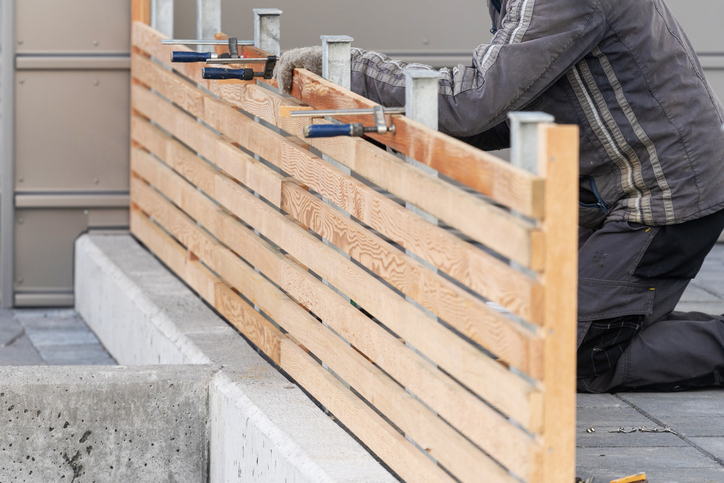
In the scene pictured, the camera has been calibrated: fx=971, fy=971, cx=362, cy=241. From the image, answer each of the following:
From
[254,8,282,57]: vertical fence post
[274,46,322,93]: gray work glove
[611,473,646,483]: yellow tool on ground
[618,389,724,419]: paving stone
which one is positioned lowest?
[618,389,724,419]: paving stone

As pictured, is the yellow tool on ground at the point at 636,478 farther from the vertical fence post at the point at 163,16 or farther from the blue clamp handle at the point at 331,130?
the vertical fence post at the point at 163,16

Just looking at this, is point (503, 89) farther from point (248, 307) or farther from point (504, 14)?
point (248, 307)

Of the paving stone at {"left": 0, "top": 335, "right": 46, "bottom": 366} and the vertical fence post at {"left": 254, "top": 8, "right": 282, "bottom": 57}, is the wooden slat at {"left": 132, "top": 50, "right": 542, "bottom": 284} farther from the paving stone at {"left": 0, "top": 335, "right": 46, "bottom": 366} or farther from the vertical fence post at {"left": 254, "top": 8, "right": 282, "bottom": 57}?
the paving stone at {"left": 0, "top": 335, "right": 46, "bottom": 366}

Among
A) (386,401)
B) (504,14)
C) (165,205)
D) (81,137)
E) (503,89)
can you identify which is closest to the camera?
(386,401)

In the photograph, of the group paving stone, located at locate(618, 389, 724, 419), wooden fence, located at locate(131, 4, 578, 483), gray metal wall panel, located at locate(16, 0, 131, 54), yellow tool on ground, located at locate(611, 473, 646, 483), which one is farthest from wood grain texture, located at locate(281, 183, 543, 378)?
gray metal wall panel, located at locate(16, 0, 131, 54)

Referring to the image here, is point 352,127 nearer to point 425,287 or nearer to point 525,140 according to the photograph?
point 425,287

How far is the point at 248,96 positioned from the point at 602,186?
1.27 m

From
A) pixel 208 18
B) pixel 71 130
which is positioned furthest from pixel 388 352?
pixel 71 130

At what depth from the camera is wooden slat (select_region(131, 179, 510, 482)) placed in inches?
84.0

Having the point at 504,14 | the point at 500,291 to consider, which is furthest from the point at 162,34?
the point at 500,291

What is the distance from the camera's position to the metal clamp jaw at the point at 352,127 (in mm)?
2238

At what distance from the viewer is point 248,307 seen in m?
3.51

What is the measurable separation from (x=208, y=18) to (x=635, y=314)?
88.9 inches

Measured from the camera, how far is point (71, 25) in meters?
4.98
